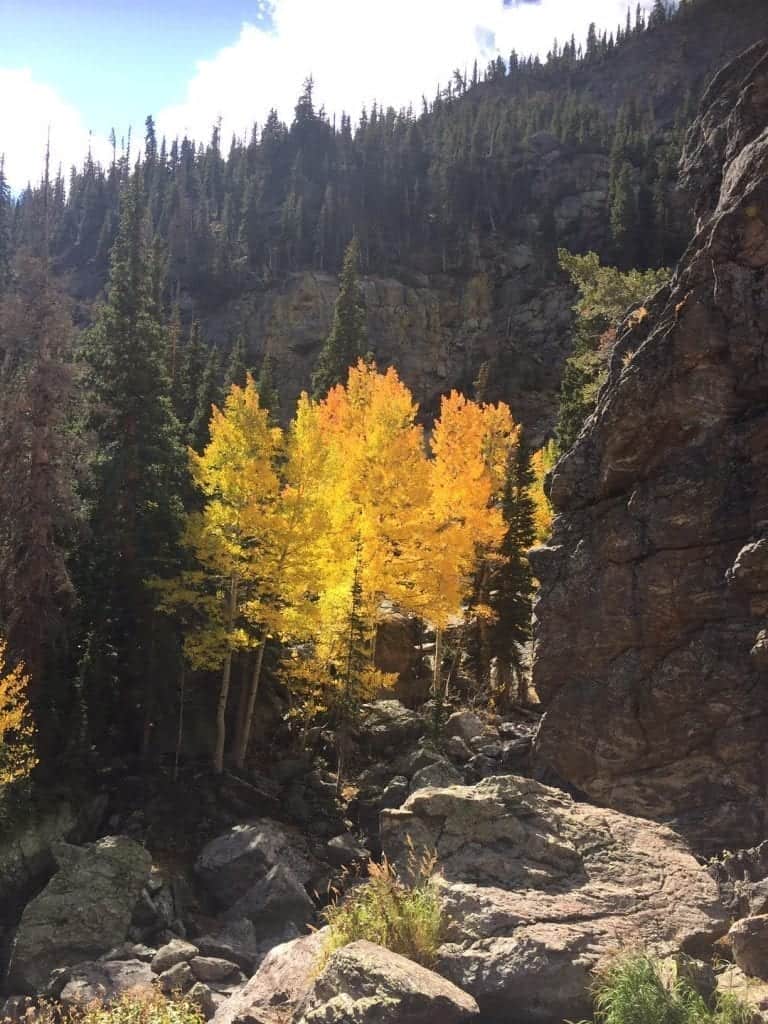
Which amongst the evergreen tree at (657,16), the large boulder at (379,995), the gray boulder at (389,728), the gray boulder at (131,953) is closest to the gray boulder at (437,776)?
the gray boulder at (389,728)

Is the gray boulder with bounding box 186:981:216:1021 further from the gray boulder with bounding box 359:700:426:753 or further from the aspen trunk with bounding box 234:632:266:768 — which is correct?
the gray boulder with bounding box 359:700:426:753

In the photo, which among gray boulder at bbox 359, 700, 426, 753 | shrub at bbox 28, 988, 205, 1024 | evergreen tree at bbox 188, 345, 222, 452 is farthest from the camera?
evergreen tree at bbox 188, 345, 222, 452

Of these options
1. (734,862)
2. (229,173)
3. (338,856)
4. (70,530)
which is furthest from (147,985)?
(229,173)

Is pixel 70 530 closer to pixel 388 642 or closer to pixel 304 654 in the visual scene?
pixel 304 654

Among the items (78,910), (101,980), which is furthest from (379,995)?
(78,910)

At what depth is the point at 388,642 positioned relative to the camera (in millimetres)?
30391

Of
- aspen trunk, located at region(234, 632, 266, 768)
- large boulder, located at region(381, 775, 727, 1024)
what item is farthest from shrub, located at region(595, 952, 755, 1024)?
aspen trunk, located at region(234, 632, 266, 768)

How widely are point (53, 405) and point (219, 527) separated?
5.70 metres

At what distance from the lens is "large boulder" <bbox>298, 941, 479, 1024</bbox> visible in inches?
280

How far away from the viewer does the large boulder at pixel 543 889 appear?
26.5 ft

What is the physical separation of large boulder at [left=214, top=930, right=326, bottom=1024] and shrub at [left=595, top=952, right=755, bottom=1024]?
319cm

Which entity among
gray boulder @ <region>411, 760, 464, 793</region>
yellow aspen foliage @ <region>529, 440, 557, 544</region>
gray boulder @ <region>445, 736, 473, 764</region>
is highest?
yellow aspen foliage @ <region>529, 440, 557, 544</region>

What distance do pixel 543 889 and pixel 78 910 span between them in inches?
459

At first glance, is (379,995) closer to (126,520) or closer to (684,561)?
(684,561)
